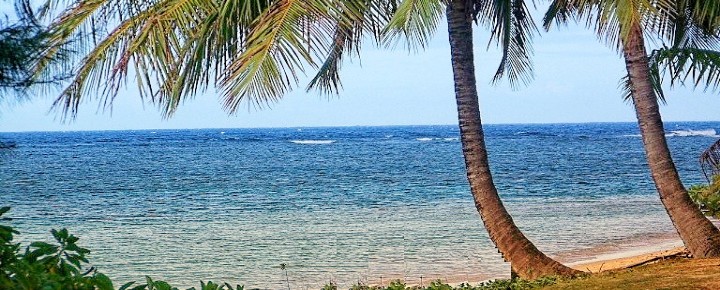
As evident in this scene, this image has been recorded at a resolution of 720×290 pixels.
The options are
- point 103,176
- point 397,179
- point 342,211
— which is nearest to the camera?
point 342,211

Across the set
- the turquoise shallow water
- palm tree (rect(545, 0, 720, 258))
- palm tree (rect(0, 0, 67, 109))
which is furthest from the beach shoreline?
palm tree (rect(0, 0, 67, 109))

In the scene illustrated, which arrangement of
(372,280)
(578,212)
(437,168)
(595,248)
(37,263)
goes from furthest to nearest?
(437,168)
(578,212)
(595,248)
(372,280)
(37,263)

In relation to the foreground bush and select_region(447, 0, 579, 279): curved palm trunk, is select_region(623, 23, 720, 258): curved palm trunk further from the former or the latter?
the foreground bush

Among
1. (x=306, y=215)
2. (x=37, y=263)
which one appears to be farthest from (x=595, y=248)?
(x=37, y=263)

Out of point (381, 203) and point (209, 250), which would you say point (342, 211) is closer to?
point (381, 203)

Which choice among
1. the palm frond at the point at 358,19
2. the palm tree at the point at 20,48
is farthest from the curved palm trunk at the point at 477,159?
the palm tree at the point at 20,48

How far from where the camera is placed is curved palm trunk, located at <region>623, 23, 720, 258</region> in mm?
8750

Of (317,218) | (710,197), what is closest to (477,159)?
(710,197)

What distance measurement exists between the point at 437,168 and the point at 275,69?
39.0 meters

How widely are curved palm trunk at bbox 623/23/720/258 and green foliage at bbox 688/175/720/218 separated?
11.5ft

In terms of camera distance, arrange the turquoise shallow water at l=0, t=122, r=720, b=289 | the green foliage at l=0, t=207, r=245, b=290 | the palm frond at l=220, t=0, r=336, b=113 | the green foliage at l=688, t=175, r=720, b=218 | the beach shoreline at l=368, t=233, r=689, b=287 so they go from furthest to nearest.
→ 1. the turquoise shallow water at l=0, t=122, r=720, b=289
2. the green foliage at l=688, t=175, r=720, b=218
3. the beach shoreline at l=368, t=233, r=689, b=287
4. the palm frond at l=220, t=0, r=336, b=113
5. the green foliage at l=0, t=207, r=245, b=290

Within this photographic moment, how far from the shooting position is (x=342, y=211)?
74.9 feet

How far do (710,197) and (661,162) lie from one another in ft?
13.9

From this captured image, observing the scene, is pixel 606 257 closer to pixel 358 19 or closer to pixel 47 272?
pixel 358 19
